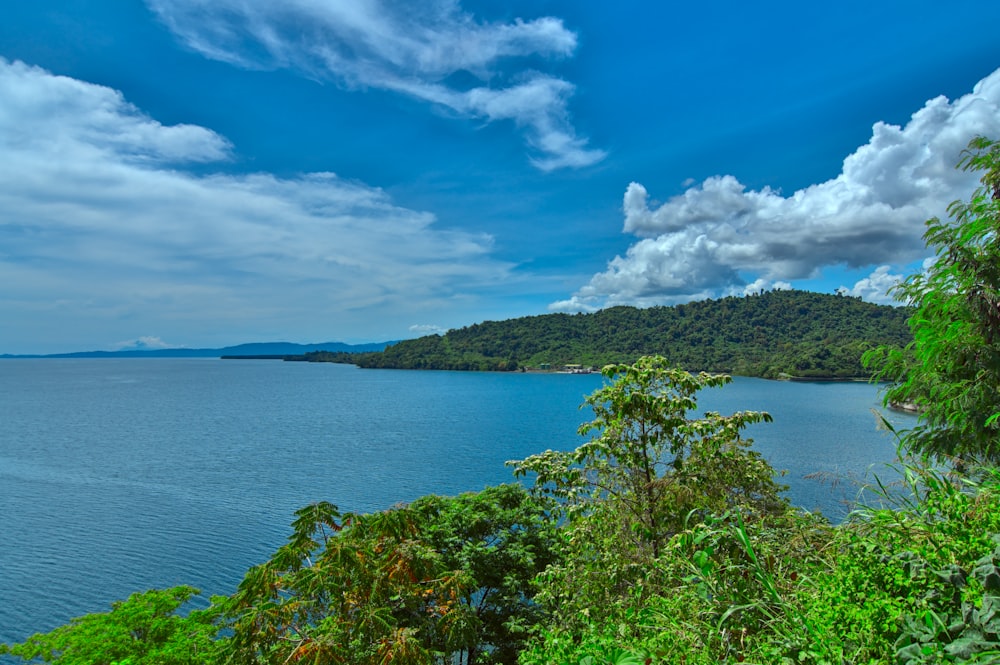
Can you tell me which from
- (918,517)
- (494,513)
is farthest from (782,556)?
(494,513)

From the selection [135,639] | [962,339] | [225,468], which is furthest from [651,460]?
[225,468]

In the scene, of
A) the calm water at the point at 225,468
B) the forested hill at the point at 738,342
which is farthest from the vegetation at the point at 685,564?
the forested hill at the point at 738,342

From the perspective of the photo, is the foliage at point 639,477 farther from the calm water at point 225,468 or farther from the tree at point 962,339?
the calm water at point 225,468

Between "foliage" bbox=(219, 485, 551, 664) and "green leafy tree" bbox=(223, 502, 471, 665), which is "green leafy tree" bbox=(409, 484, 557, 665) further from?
"green leafy tree" bbox=(223, 502, 471, 665)

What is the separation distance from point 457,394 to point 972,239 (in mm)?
99334

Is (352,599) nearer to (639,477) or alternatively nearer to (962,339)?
(639,477)

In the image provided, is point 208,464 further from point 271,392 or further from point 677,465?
point 271,392

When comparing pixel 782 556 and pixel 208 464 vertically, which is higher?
pixel 782 556

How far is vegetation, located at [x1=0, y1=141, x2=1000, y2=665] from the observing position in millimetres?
2793

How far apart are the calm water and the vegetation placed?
490 inches

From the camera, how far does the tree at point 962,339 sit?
6516 millimetres

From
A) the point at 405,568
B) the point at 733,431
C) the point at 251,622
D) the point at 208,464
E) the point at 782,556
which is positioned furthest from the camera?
Answer: the point at 208,464

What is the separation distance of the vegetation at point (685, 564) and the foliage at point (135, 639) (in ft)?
0.16

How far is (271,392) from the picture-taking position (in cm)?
11694
